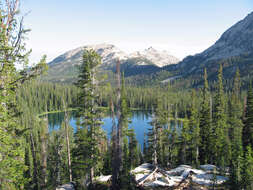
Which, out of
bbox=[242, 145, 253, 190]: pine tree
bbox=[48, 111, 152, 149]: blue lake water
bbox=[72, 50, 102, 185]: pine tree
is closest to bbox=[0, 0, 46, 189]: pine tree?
bbox=[72, 50, 102, 185]: pine tree

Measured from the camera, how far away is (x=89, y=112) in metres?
16.9

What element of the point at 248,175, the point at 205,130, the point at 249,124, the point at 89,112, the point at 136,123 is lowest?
the point at 136,123

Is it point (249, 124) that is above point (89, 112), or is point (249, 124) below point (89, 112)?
below

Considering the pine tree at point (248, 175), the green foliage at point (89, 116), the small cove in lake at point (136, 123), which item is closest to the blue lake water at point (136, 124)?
the small cove in lake at point (136, 123)

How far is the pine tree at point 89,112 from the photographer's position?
1678cm

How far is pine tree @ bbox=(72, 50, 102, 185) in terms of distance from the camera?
1678 centimetres

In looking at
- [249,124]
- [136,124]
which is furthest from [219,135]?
[136,124]

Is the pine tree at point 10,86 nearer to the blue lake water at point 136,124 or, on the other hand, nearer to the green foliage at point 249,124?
the green foliage at point 249,124

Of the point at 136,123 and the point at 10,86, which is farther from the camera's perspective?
the point at 136,123

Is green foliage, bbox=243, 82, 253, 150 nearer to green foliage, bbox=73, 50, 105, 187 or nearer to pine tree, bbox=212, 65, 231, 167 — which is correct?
pine tree, bbox=212, 65, 231, 167

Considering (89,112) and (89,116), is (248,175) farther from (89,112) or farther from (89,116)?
(89,112)

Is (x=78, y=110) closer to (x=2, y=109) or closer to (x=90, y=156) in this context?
(x=90, y=156)

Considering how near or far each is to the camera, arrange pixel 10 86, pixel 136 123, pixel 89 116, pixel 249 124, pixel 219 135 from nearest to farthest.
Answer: pixel 10 86, pixel 89 116, pixel 249 124, pixel 219 135, pixel 136 123

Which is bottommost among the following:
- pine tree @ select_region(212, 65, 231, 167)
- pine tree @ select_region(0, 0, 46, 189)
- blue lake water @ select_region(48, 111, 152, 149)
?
blue lake water @ select_region(48, 111, 152, 149)
